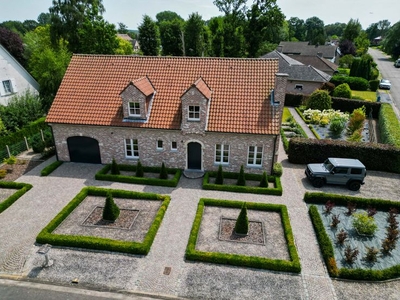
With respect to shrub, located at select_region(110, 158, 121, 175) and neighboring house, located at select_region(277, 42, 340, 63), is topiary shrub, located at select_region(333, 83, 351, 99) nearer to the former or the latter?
shrub, located at select_region(110, 158, 121, 175)

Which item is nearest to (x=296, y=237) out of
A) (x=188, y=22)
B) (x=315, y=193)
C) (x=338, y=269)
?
(x=338, y=269)

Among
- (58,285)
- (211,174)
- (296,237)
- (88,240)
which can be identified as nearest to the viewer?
(58,285)

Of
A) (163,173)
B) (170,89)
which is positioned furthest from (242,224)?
(170,89)

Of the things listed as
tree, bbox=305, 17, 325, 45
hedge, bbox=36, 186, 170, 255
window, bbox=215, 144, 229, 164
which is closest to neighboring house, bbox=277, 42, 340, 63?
tree, bbox=305, 17, 325, 45

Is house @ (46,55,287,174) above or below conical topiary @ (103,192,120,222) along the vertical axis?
above

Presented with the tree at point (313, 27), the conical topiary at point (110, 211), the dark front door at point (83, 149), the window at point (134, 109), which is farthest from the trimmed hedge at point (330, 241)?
the tree at point (313, 27)

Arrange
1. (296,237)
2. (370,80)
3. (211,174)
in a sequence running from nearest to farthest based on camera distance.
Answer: (296,237) < (211,174) < (370,80)

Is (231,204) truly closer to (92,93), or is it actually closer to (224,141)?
(224,141)
